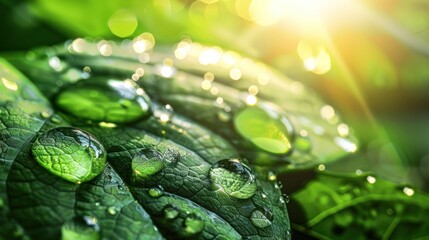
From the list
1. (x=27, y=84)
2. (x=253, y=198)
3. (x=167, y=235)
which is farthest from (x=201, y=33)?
(x=167, y=235)

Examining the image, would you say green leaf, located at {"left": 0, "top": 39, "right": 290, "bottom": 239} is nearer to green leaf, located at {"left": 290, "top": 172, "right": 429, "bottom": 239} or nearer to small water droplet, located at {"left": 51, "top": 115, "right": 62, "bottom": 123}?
small water droplet, located at {"left": 51, "top": 115, "right": 62, "bottom": 123}

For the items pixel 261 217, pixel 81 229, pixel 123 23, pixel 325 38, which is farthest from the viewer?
pixel 325 38

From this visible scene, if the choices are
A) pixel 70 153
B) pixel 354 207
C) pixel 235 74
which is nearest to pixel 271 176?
pixel 354 207

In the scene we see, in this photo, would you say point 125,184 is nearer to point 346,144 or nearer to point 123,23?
point 346,144

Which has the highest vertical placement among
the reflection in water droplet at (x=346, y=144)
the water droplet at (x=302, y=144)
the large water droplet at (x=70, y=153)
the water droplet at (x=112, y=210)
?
the reflection in water droplet at (x=346, y=144)

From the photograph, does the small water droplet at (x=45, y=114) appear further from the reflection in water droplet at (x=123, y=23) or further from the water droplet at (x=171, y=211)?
the reflection in water droplet at (x=123, y=23)

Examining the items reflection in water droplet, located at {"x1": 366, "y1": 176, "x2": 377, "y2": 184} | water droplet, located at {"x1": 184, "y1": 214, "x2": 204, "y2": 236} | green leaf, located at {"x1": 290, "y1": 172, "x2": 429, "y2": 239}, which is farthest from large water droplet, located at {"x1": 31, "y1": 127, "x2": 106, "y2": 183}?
reflection in water droplet, located at {"x1": 366, "y1": 176, "x2": 377, "y2": 184}

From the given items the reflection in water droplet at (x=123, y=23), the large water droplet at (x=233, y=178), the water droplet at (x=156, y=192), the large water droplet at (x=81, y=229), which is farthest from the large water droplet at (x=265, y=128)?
the reflection in water droplet at (x=123, y=23)
